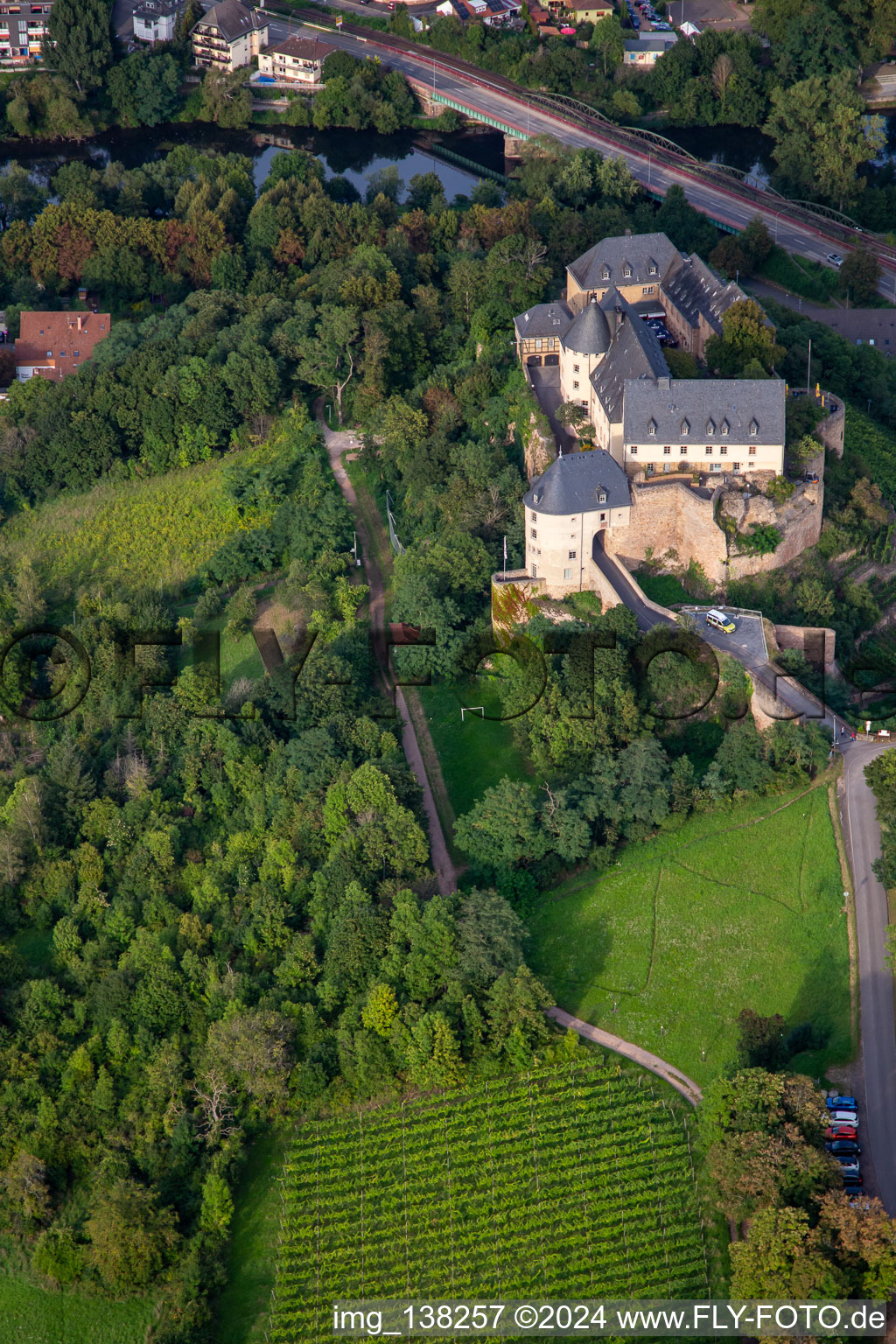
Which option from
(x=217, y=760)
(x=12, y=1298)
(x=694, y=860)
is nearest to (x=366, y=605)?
(x=217, y=760)

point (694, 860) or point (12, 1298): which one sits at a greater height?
point (694, 860)

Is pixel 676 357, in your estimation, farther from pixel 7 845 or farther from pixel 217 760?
pixel 7 845

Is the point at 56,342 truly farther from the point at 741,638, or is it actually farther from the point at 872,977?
the point at 872,977

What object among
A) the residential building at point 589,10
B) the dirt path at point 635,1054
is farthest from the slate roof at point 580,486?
the residential building at point 589,10

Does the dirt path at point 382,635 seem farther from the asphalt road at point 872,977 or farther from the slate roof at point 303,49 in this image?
the slate roof at point 303,49

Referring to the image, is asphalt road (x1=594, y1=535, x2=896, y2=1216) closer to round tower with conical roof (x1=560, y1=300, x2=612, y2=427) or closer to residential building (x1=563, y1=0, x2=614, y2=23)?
round tower with conical roof (x1=560, y1=300, x2=612, y2=427)

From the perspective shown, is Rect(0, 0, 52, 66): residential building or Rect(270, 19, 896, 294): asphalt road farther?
Rect(0, 0, 52, 66): residential building

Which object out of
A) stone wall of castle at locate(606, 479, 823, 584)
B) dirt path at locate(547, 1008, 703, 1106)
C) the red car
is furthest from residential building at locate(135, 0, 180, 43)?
the red car

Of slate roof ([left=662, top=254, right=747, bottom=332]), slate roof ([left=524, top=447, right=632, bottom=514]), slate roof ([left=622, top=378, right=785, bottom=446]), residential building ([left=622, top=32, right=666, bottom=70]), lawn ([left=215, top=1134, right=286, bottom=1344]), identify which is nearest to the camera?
lawn ([left=215, top=1134, right=286, bottom=1344])

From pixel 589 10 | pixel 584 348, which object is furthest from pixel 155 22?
pixel 584 348
